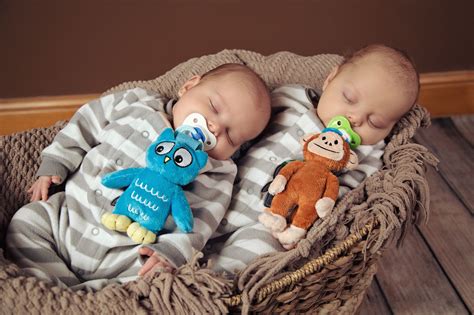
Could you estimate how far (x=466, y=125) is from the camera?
2.19 meters

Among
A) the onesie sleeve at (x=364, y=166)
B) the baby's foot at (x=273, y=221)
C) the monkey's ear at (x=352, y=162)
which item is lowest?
the onesie sleeve at (x=364, y=166)

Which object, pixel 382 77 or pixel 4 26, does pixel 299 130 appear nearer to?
pixel 382 77

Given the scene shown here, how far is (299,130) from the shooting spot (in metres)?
1.34

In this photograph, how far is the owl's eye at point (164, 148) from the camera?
3.69 feet

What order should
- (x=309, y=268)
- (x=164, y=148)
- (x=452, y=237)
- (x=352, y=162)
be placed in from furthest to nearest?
(x=452, y=237)
(x=352, y=162)
(x=164, y=148)
(x=309, y=268)

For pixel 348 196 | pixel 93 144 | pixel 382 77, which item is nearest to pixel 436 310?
pixel 348 196

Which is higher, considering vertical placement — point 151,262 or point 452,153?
point 151,262

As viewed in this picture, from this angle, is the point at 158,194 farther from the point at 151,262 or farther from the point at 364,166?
the point at 364,166

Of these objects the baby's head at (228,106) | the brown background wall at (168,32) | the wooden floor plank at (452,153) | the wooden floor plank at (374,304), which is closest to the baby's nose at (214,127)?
the baby's head at (228,106)

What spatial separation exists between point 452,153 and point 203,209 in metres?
1.15

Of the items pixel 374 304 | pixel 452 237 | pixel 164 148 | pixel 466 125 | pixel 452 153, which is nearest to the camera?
pixel 164 148

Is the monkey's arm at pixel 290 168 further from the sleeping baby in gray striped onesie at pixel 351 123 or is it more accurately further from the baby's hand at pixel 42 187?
the baby's hand at pixel 42 187

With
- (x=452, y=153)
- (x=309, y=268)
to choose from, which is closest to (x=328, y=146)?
(x=309, y=268)

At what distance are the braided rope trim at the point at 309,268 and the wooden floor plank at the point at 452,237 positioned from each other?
1.95 ft
